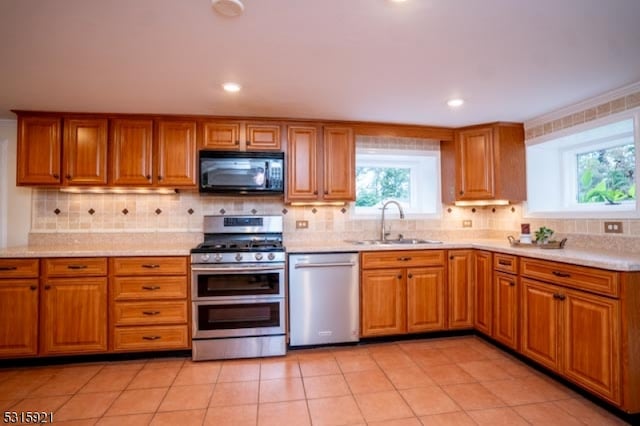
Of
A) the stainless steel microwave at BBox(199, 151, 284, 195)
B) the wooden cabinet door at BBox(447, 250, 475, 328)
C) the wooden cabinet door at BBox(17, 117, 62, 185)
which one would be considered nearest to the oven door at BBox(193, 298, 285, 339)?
the stainless steel microwave at BBox(199, 151, 284, 195)

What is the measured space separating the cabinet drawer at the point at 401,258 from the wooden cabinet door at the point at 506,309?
0.54m

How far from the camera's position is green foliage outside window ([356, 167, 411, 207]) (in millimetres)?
3729

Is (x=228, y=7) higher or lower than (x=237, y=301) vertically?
higher

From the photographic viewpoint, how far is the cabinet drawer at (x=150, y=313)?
269 cm

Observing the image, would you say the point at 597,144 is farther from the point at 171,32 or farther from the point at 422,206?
the point at 171,32

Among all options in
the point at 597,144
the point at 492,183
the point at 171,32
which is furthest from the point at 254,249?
the point at 597,144

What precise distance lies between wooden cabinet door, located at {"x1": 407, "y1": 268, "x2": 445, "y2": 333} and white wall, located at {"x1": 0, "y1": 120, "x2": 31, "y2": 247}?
3781 mm

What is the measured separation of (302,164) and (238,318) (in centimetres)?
155

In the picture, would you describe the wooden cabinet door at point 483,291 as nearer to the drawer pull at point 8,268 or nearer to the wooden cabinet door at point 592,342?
the wooden cabinet door at point 592,342

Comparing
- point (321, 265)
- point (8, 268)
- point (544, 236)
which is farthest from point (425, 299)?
point (8, 268)

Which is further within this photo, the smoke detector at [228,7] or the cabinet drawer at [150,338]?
the cabinet drawer at [150,338]

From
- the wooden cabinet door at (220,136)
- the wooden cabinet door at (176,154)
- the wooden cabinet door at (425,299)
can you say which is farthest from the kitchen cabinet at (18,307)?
the wooden cabinet door at (425,299)

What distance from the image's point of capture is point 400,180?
12.6ft

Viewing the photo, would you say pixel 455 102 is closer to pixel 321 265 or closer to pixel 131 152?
pixel 321 265
